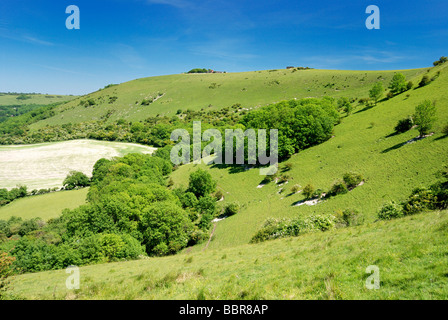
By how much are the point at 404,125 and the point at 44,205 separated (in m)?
96.1

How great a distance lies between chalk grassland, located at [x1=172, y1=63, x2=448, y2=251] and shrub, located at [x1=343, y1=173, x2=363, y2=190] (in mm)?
1147

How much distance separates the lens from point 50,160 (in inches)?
3866

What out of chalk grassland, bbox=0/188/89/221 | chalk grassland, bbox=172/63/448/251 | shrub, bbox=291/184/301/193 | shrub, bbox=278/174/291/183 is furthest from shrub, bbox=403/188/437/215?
chalk grassland, bbox=0/188/89/221

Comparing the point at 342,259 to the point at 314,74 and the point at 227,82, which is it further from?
the point at 227,82

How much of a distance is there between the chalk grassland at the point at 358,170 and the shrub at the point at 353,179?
1.15m

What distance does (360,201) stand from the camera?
30.8 m

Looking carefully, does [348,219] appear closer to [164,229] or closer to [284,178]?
[284,178]

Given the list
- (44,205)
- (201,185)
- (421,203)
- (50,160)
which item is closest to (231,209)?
(201,185)

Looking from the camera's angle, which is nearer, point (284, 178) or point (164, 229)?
point (164, 229)

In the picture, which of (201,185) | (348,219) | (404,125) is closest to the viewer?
(348,219)

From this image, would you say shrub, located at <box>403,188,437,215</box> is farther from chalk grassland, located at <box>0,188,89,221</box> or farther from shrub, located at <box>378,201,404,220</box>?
chalk grassland, located at <box>0,188,89,221</box>

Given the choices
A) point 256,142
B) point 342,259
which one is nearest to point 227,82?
point 256,142

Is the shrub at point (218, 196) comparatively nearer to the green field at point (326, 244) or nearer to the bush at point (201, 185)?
the green field at point (326, 244)

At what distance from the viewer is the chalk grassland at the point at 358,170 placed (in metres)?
30.8
